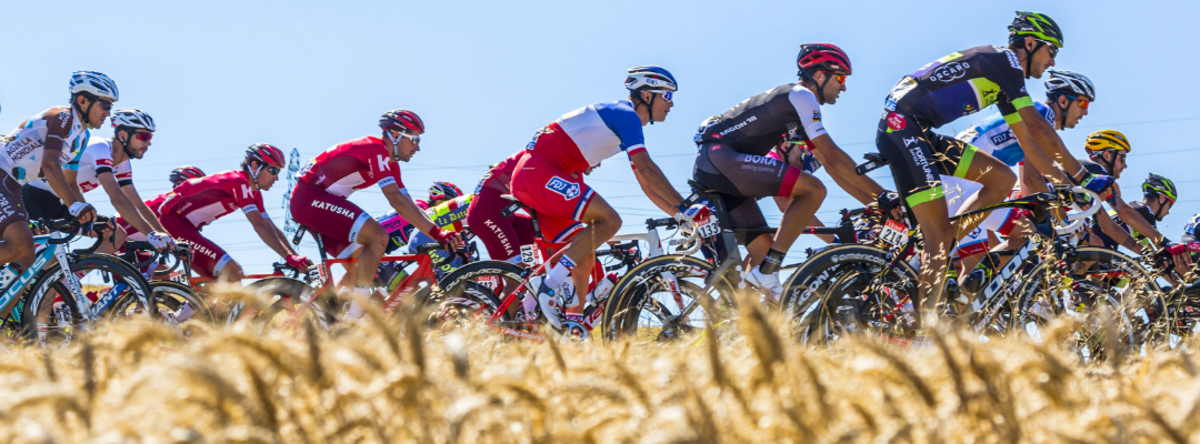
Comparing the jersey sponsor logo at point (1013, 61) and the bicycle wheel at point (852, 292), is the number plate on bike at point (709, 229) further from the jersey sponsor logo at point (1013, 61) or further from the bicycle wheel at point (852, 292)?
the jersey sponsor logo at point (1013, 61)

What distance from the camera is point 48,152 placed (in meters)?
7.55

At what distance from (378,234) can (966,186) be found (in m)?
4.73

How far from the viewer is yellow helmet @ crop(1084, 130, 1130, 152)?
9.70 metres

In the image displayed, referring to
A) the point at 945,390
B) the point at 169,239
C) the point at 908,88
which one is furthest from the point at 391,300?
the point at 945,390

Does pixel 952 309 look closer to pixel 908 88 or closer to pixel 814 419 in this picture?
pixel 908 88

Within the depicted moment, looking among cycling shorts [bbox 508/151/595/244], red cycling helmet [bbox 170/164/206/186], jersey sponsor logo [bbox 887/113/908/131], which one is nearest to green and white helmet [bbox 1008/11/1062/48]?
jersey sponsor logo [bbox 887/113/908/131]

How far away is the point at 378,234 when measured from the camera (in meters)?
8.27

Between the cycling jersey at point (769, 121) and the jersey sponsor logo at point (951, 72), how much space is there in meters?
0.77

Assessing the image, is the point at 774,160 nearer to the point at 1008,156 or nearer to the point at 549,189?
the point at 549,189

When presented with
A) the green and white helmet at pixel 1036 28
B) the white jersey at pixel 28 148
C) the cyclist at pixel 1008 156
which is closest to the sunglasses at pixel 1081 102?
the cyclist at pixel 1008 156

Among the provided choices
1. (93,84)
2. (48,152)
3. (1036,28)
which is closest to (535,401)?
(1036,28)

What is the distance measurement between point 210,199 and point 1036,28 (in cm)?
730

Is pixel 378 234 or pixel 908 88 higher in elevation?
pixel 908 88

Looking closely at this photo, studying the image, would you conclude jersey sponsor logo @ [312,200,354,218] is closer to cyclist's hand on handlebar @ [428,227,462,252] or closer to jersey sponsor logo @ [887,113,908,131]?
cyclist's hand on handlebar @ [428,227,462,252]
